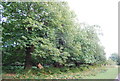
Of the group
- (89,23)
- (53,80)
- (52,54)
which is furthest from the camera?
(89,23)

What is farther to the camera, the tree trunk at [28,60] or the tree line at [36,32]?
the tree trunk at [28,60]

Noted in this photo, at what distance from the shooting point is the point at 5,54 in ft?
11.6

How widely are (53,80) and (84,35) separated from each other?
208cm

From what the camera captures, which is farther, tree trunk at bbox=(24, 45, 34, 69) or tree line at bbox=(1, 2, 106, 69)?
tree trunk at bbox=(24, 45, 34, 69)

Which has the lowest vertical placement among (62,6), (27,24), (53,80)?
(53,80)

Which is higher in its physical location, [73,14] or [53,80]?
[73,14]

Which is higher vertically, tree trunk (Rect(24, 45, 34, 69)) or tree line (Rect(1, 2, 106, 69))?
tree line (Rect(1, 2, 106, 69))

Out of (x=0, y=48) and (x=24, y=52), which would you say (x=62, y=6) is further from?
(x=0, y=48)

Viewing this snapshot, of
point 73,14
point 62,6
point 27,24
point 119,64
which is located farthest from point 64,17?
point 119,64

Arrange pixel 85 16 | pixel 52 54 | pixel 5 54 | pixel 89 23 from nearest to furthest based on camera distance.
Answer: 1. pixel 52 54
2. pixel 5 54
3. pixel 85 16
4. pixel 89 23

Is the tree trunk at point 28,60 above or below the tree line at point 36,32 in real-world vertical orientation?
below

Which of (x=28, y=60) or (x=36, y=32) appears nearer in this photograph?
(x=36, y=32)

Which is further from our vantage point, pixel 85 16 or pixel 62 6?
pixel 85 16

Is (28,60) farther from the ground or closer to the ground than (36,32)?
closer to the ground
